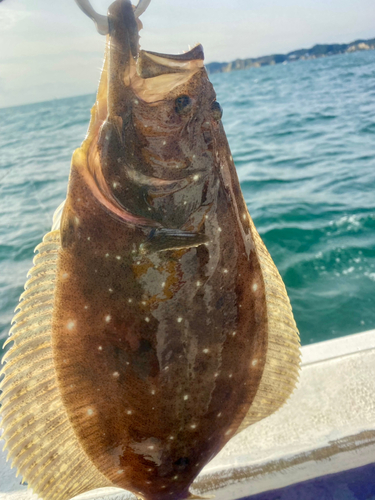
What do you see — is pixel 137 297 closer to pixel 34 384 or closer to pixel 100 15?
pixel 34 384

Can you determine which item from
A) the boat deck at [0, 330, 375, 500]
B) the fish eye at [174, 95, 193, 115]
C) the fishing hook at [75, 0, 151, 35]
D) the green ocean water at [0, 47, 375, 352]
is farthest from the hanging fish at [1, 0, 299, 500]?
the green ocean water at [0, 47, 375, 352]

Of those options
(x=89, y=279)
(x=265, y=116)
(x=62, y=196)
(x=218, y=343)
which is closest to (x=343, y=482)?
(x=218, y=343)

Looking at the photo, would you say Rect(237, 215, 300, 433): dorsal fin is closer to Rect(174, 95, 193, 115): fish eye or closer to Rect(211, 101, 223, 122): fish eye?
Rect(211, 101, 223, 122): fish eye

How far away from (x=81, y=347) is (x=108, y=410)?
1.08 ft

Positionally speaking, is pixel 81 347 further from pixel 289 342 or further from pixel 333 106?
pixel 333 106

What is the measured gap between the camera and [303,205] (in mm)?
8219

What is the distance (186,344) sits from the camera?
1.76 m

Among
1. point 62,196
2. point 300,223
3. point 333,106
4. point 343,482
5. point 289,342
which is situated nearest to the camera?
point 289,342

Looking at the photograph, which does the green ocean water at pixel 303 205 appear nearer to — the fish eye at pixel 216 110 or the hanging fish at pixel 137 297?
the hanging fish at pixel 137 297

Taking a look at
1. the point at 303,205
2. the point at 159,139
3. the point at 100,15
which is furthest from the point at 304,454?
the point at 303,205

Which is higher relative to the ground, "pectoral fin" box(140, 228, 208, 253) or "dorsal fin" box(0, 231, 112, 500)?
"pectoral fin" box(140, 228, 208, 253)

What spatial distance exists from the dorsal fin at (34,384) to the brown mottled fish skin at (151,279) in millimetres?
55

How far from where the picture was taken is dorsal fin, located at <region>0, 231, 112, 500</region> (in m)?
1.71

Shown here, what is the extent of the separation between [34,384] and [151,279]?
0.69m
